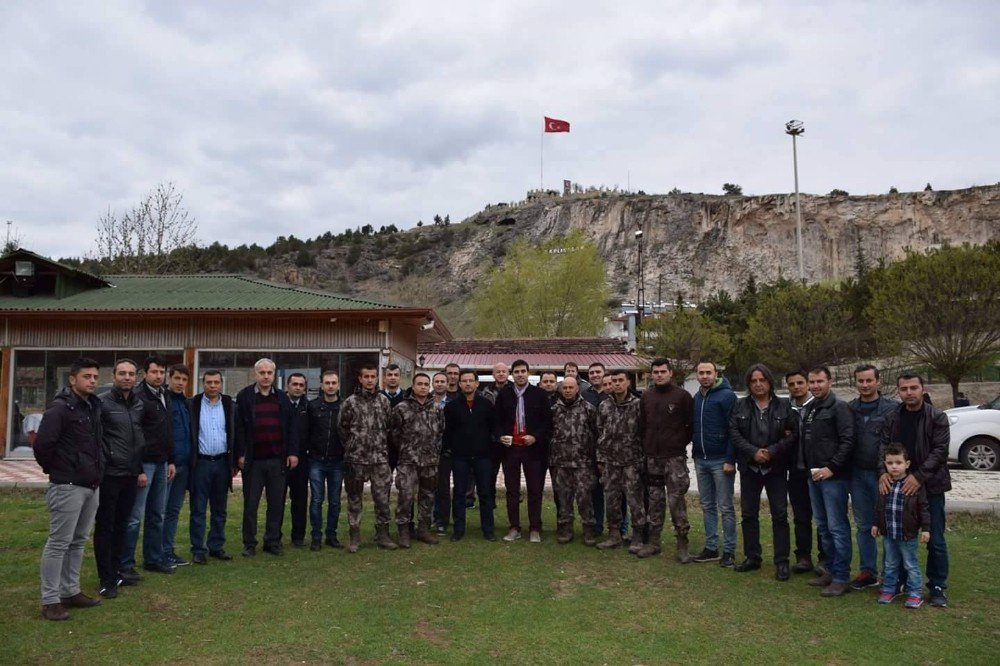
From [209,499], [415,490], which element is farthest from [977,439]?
[209,499]

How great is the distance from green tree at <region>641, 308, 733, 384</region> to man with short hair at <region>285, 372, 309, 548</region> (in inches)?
882

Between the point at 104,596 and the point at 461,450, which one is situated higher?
the point at 461,450

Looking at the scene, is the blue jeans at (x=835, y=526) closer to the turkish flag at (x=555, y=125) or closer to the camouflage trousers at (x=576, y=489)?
the camouflage trousers at (x=576, y=489)

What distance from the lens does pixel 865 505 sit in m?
5.95

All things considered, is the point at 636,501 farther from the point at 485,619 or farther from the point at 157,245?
the point at 157,245

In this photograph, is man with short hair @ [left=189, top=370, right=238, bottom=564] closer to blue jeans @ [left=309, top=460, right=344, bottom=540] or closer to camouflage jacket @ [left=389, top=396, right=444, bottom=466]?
blue jeans @ [left=309, top=460, right=344, bottom=540]

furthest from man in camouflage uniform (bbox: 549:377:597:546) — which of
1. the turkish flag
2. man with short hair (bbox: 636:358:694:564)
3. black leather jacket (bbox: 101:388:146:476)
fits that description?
the turkish flag

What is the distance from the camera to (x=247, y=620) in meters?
5.09

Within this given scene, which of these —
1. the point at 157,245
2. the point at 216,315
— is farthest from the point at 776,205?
the point at 216,315

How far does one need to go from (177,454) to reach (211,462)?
0.33 metres

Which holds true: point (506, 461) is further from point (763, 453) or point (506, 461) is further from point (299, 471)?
Answer: point (763, 453)

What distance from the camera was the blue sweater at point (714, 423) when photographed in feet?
21.8

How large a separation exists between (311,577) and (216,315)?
33.0ft

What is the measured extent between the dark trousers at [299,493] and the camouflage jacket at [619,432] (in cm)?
291
